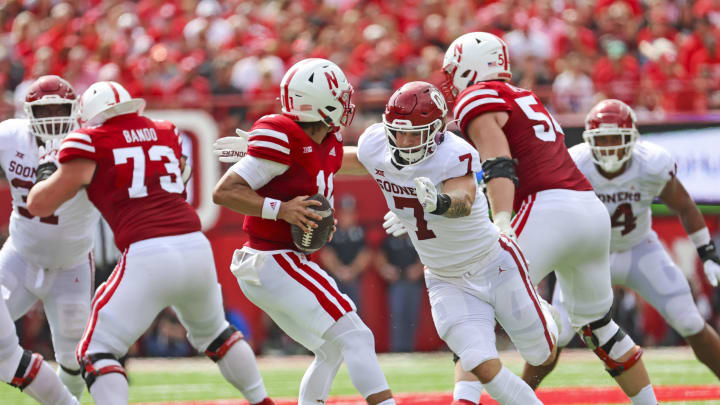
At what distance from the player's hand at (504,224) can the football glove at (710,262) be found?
195cm

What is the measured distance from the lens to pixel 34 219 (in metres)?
6.38

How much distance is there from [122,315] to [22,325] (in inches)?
234

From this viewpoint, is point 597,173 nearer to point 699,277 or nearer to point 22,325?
point 699,277

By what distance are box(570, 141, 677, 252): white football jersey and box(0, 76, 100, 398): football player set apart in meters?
2.95

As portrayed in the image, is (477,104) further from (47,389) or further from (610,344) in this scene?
(47,389)

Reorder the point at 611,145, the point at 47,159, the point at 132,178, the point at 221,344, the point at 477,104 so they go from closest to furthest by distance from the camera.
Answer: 1. the point at 132,178
2. the point at 477,104
3. the point at 221,344
4. the point at 47,159
5. the point at 611,145

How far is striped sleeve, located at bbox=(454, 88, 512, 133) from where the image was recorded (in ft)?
18.3

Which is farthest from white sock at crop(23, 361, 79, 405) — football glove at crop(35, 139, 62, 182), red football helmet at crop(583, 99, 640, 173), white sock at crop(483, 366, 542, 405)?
red football helmet at crop(583, 99, 640, 173)

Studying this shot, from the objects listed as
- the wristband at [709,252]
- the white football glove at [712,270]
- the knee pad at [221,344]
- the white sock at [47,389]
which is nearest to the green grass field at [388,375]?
the white football glove at [712,270]

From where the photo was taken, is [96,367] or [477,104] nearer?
[96,367]

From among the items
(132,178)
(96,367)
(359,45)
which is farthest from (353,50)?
(96,367)

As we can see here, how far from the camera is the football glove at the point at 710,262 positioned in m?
6.75

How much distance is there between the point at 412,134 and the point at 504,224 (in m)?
0.68

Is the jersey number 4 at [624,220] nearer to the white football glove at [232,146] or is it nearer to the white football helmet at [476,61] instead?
the white football helmet at [476,61]
